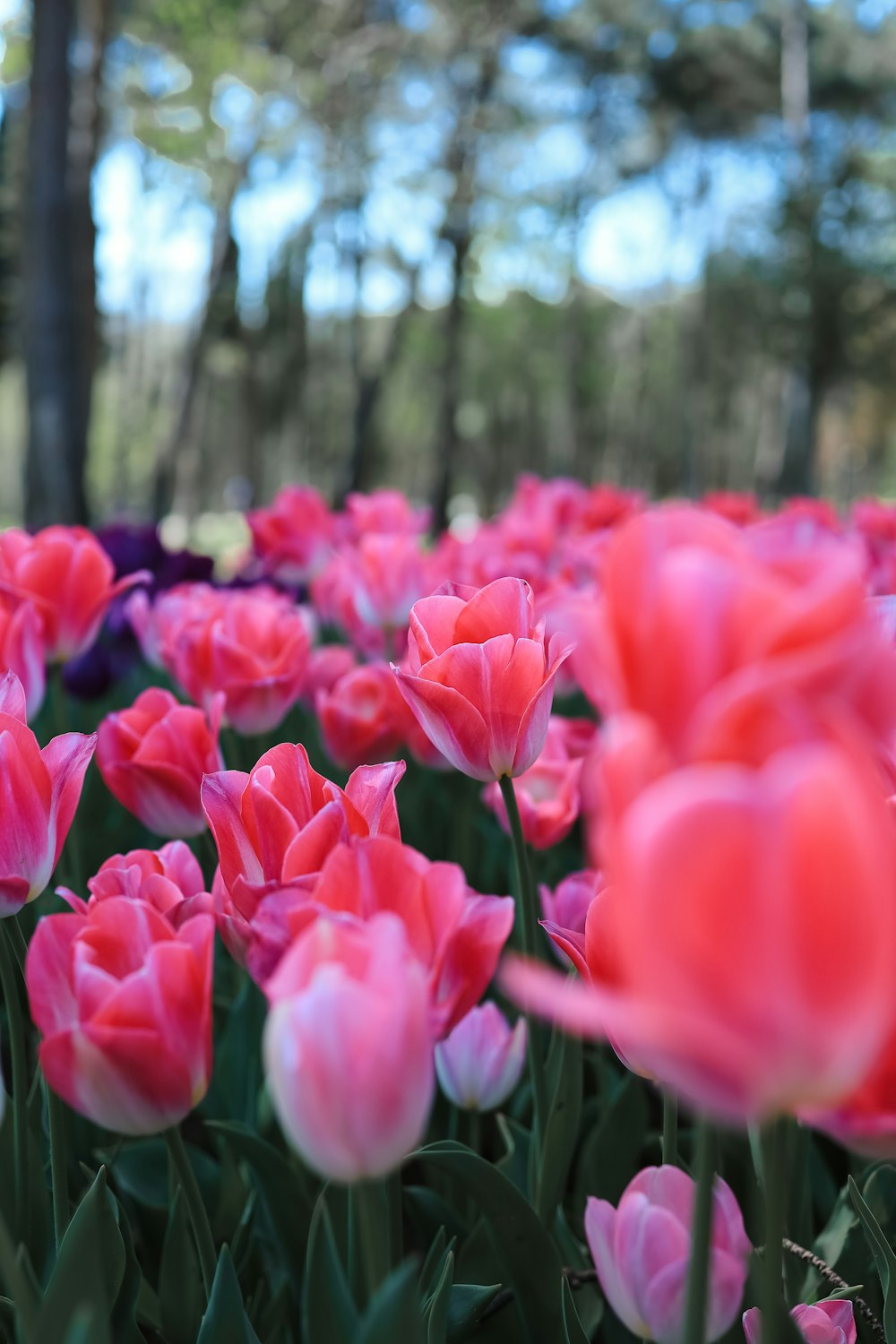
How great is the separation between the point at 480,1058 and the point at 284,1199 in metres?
0.26

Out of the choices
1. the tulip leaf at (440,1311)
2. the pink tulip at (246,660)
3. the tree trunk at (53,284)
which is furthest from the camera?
the tree trunk at (53,284)

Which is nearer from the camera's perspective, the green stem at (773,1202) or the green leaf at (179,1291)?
the green stem at (773,1202)

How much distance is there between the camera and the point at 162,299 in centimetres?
3234

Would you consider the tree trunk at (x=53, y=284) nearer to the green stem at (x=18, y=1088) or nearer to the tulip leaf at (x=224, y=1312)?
the green stem at (x=18, y=1088)

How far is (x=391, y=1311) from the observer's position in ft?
1.64

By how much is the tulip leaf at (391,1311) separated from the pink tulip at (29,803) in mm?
383

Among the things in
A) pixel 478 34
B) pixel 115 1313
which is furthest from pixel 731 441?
Result: pixel 115 1313

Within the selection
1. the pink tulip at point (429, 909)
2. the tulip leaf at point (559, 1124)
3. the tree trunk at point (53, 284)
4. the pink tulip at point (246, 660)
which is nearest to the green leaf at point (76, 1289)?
the pink tulip at point (429, 909)

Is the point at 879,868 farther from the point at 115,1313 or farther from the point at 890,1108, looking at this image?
the point at 115,1313

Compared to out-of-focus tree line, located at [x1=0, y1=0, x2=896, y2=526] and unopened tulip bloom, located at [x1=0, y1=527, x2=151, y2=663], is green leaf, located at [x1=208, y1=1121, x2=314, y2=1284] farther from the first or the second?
out-of-focus tree line, located at [x1=0, y1=0, x2=896, y2=526]

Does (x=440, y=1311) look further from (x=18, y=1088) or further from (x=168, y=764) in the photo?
(x=168, y=764)

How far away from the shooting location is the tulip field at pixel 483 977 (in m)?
0.37

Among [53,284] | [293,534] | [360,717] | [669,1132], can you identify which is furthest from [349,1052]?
[53,284]

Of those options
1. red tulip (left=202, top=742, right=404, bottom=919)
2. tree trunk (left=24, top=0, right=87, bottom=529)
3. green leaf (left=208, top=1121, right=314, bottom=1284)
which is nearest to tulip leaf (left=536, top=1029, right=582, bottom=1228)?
green leaf (left=208, top=1121, right=314, bottom=1284)
